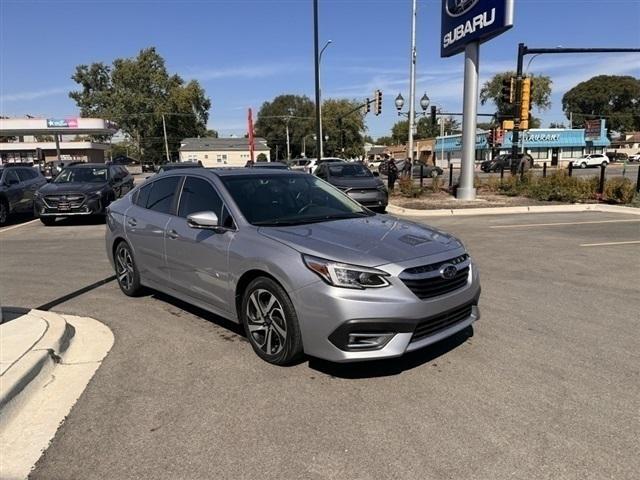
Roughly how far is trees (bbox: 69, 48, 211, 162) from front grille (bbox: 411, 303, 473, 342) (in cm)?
9751

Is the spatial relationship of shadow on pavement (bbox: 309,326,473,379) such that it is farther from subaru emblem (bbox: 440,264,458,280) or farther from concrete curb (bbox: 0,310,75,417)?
concrete curb (bbox: 0,310,75,417)

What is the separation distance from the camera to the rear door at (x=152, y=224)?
5625 millimetres

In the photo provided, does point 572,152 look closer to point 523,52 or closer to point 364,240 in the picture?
point 523,52

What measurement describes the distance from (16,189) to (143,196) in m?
11.9

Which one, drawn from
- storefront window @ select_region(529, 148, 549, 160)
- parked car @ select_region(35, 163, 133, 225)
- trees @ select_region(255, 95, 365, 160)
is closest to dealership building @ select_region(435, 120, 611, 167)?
storefront window @ select_region(529, 148, 549, 160)

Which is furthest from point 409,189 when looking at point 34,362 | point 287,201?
point 34,362

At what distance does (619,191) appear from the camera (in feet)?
55.2

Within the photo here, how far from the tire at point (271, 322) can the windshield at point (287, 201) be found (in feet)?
2.16

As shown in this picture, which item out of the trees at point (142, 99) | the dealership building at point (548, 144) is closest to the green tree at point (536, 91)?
the dealership building at point (548, 144)

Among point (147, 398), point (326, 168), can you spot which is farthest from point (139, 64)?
point (147, 398)

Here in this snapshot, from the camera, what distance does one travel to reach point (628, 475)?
282 cm

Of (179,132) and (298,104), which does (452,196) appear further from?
(298,104)

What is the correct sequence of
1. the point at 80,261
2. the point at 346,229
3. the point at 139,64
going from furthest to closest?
the point at 139,64
the point at 80,261
the point at 346,229

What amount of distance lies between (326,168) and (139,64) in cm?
8828
